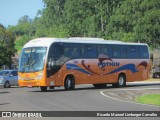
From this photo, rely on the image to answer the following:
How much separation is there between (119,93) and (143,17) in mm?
31677

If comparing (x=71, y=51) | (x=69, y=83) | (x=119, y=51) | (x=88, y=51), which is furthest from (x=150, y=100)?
(x=119, y=51)

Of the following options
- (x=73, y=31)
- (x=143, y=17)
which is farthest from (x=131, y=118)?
(x=73, y=31)

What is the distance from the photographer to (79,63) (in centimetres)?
3491

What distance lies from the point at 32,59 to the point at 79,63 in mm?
3583

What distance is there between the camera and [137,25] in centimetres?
6184

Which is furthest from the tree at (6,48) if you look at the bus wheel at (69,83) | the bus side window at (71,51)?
the bus wheel at (69,83)

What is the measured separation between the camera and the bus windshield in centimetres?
3256

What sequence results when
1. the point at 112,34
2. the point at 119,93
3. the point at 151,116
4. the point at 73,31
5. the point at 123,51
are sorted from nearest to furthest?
1. the point at 151,116
2. the point at 119,93
3. the point at 123,51
4. the point at 112,34
5. the point at 73,31

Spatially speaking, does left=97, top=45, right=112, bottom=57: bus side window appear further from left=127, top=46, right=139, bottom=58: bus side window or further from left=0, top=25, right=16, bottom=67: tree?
left=0, top=25, right=16, bottom=67: tree

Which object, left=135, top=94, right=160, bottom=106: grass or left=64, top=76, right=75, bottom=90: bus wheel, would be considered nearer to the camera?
left=135, top=94, right=160, bottom=106: grass

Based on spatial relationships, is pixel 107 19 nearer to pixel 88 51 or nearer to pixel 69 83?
pixel 88 51

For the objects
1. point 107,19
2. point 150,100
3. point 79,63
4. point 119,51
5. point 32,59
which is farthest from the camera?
point 107,19

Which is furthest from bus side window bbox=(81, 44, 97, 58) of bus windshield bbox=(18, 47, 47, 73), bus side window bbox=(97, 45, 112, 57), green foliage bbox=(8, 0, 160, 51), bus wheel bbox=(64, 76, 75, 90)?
green foliage bbox=(8, 0, 160, 51)

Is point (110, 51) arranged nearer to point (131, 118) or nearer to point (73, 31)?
point (131, 118)
